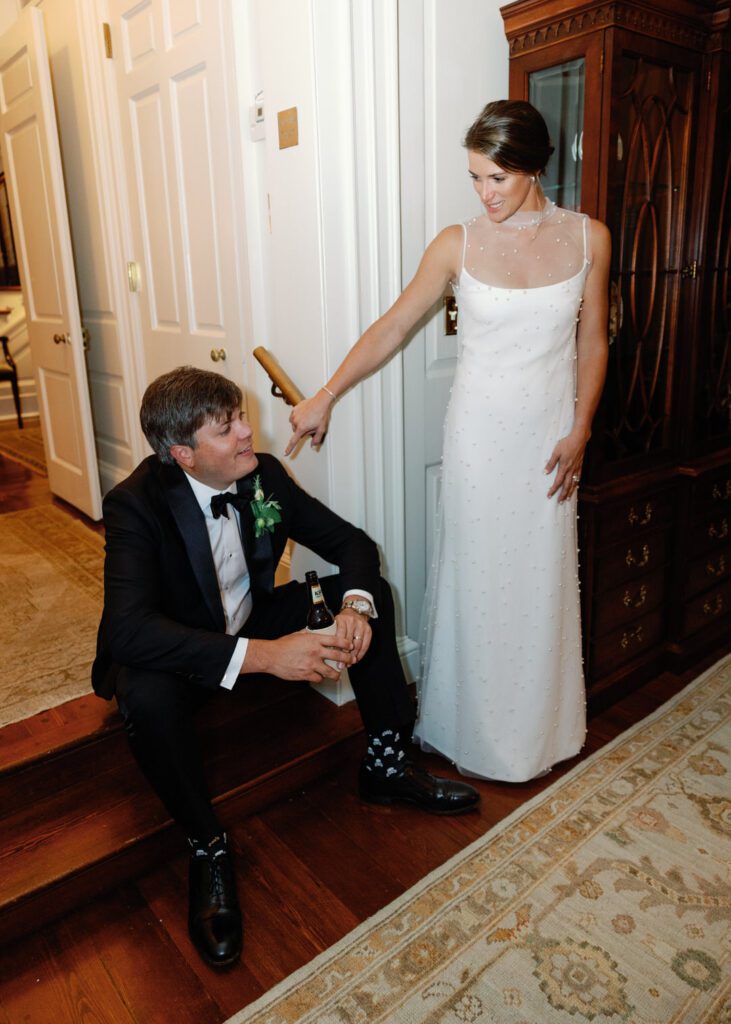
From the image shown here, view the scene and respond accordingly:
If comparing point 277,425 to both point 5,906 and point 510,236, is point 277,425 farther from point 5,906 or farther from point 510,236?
point 5,906

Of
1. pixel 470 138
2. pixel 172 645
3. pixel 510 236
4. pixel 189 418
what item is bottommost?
pixel 172 645

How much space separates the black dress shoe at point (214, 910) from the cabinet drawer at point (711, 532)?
188cm

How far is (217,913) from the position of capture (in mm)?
1688

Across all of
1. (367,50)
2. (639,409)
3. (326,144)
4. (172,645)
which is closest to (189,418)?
(172,645)

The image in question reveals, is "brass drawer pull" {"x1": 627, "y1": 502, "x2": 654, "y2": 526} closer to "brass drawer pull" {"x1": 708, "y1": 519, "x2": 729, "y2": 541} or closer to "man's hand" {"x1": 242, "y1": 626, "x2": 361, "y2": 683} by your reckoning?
"brass drawer pull" {"x1": 708, "y1": 519, "x2": 729, "y2": 541}

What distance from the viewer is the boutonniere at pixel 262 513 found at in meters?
1.93

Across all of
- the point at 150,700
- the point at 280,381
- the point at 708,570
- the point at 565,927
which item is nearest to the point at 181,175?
the point at 280,381

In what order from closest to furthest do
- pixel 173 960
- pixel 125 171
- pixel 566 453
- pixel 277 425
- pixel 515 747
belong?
pixel 173 960, pixel 566 453, pixel 515 747, pixel 277 425, pixel 125 171

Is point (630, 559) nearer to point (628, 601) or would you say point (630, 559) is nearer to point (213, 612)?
point (628, 601)

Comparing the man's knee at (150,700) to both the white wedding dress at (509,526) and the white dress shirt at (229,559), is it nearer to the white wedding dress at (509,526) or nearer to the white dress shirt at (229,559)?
the white dress shirt at (229,559)

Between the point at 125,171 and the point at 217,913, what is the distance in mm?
2840

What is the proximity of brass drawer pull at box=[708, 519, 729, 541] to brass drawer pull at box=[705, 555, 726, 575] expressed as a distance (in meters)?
0.09

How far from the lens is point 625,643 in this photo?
102 inches

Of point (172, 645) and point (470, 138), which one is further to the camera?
point (470, 138)
